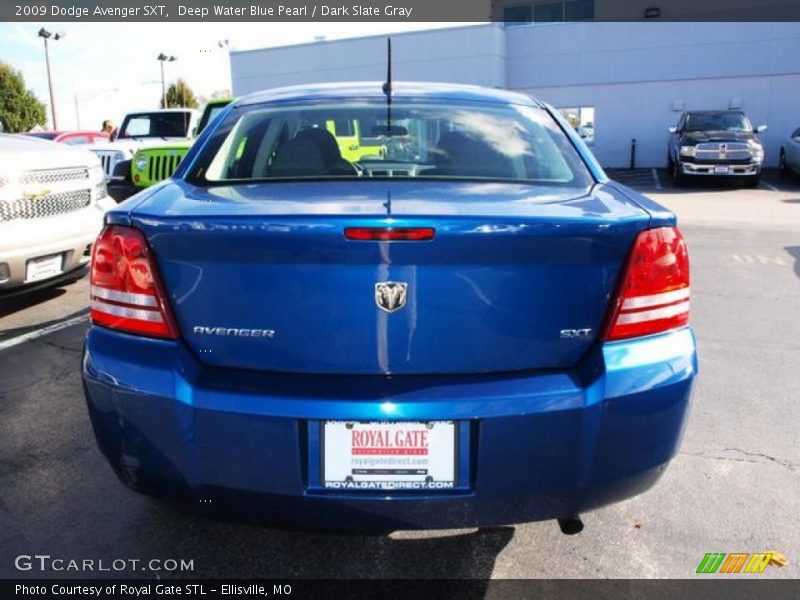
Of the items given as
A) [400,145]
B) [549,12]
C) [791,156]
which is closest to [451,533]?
[400,145]

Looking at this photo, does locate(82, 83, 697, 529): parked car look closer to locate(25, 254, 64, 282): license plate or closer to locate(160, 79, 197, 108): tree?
locate(25, 254, 64, 282): license plate

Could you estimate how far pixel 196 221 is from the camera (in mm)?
1914

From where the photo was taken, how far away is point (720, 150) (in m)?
15.9

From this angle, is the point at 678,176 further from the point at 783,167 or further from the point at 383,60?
the point at 383,60

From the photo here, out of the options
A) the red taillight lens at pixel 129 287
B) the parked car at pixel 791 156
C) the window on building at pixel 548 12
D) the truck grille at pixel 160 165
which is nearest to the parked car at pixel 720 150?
the parked car at pixel 791 156

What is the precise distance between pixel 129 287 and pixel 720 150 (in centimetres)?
1635

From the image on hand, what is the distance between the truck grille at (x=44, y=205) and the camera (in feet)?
16.2

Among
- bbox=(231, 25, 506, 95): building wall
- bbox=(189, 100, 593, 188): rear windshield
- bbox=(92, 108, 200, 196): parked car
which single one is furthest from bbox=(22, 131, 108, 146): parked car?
bbox=(189, 100, 593, 188): rear windshield

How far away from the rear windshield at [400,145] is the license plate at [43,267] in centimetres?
282

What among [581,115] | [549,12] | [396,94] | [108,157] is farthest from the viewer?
[549,12]

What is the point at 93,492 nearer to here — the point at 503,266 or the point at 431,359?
the point at 431,359

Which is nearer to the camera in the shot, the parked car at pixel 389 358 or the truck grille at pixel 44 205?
the parked car at pixel 389 358

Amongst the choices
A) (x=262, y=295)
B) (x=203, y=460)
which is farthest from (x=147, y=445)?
(x=262, y=295)

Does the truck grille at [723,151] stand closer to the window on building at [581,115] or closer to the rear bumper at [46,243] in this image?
the window on building at [581,115]
